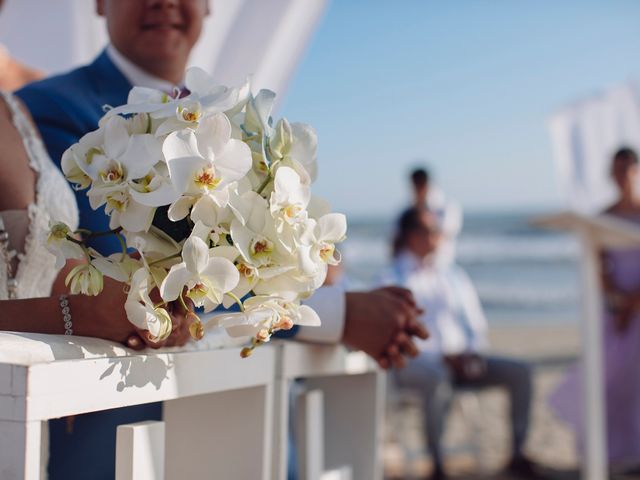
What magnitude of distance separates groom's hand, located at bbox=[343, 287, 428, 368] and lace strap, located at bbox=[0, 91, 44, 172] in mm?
642

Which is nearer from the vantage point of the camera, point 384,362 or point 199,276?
point 199,276

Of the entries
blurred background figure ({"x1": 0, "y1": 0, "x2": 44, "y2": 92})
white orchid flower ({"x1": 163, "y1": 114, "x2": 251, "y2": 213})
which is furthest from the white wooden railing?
blurred background figure ({"x1": 0, "y1": 0, "x2": 44, "y2": 92})

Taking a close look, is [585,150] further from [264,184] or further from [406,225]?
[264,184]

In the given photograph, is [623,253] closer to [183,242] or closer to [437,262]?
[437,262]

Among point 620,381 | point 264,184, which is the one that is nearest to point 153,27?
A: point 264,184

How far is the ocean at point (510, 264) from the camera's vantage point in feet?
65.2

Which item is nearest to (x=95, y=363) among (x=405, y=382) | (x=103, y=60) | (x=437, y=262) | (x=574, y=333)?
(x=103, y=60)

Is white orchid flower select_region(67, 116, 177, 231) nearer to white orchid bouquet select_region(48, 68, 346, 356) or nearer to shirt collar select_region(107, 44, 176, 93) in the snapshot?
white orchid bouquet select_region(48, 68, 346, 356)

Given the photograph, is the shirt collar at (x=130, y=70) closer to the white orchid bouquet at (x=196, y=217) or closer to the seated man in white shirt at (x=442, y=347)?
the white orchid bouquet at (x=196, y=217)

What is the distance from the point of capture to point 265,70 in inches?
121

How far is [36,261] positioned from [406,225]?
4.89 metres

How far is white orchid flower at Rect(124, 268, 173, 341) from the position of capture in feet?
3.64

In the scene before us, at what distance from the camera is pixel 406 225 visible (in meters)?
6.26

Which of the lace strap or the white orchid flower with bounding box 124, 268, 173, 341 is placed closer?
the white orchid flower with bounding box 124, 268, 173, 341
